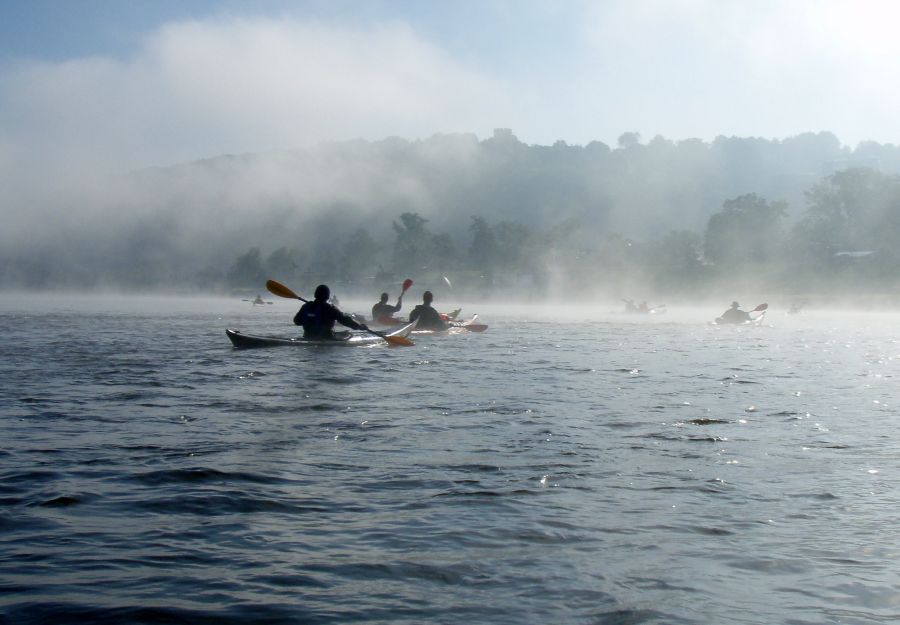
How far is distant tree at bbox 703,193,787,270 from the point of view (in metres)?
87.2

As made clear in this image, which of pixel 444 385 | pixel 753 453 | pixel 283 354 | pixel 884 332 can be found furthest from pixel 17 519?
pixel 884 332

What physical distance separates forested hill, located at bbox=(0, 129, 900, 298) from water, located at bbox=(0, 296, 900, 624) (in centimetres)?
7858

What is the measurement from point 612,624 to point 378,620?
1.10 meters

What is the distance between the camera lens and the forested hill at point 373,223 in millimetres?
96250

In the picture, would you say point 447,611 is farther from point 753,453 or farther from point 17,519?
point 753,453

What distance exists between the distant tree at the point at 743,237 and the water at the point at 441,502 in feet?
250

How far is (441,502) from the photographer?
6.43 meters

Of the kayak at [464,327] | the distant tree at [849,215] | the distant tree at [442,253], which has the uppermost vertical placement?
the distant tree at [849,215]

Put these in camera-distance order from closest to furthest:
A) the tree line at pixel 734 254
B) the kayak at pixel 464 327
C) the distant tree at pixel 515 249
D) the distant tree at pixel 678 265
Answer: the kayak at pixel 464 327
the tree line at pixel 734 254
the distant tree at pixel 678 265
the distant tree at pixel 515 249

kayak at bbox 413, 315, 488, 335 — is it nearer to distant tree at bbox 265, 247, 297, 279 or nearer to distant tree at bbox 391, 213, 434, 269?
distant tree at bbox 391, 213, 434, 269

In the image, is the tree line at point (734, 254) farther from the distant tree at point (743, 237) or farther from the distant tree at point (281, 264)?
the distant tree at point (281, 264)

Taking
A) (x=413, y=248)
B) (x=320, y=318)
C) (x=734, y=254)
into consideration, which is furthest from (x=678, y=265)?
(x=320, y=318)

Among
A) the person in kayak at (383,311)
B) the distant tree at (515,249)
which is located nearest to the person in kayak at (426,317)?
the person in kayak at (383,311)

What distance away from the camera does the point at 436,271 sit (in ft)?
356
